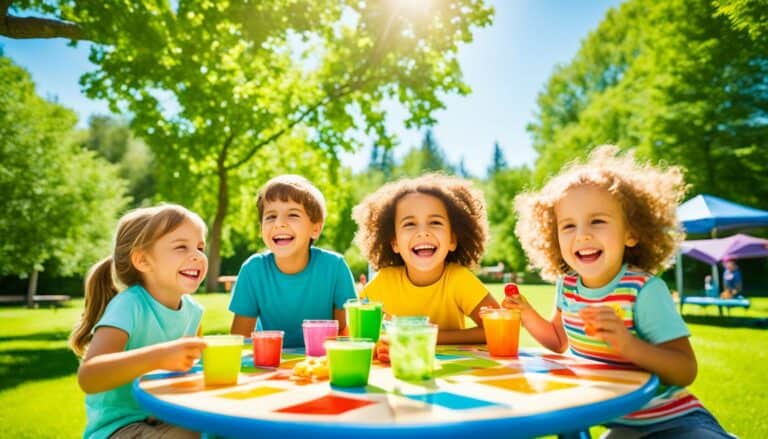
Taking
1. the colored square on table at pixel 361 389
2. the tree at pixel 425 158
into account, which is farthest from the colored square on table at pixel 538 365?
the tree at pixel 425 158

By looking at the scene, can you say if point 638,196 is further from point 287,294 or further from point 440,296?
point 287,294

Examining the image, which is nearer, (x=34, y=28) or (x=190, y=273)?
(x=190, y=273)

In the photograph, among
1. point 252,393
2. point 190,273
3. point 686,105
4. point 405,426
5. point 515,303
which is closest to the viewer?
point 405,426

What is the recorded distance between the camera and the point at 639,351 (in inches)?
73.5

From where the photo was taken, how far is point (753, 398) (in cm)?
497

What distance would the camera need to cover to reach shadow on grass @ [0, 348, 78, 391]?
6.47 metres

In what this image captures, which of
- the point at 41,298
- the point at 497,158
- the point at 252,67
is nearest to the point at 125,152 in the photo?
the point at 41,298

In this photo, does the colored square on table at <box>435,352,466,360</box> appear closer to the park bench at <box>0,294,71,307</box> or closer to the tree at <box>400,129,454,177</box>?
the park bench at <box>0,294,71,307</box>

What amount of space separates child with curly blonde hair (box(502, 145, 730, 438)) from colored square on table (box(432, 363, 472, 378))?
1.61 feet

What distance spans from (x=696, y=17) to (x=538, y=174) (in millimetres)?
17665

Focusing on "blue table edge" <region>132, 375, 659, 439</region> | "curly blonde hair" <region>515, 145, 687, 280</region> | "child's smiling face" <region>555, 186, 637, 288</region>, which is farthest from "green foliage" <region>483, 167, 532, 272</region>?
"blue table edge" <region>132, 375, 659, 439</region>

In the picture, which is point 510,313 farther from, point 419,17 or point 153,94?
point 153,94

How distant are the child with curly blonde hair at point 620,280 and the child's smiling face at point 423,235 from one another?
1.90 feet

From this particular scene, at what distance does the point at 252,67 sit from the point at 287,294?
9.47m
